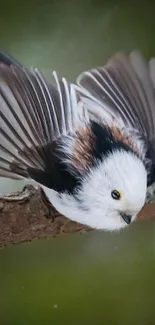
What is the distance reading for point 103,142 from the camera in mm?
1017

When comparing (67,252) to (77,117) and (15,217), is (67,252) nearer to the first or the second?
(15,217)

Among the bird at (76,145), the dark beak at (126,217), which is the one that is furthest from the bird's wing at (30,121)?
the dark beak at (126,217)

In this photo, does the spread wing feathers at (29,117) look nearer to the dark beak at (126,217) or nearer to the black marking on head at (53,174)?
the black marking on head at (53,174)

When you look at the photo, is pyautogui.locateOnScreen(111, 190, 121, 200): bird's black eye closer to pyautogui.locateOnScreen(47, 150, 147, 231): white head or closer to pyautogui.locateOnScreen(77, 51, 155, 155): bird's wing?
pyautogui.locateOnScreen(47, 150, 147, 231): white head

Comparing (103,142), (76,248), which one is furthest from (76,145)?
(76,248)

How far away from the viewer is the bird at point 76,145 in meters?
0.98

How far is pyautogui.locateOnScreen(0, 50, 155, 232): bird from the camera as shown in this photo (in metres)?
0.98

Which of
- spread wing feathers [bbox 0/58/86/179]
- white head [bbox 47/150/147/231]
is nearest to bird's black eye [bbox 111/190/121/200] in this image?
white head [bbox 47/150/147/231]

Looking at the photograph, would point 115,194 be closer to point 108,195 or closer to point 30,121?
point 108,195

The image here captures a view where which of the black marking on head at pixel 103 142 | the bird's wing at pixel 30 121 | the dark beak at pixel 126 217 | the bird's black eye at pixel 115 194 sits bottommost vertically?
the dark beak at pixel 126 217

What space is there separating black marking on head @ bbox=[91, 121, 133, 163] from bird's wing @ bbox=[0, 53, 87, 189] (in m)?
0.04

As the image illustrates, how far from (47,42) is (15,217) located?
0.28 metres

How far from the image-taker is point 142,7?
42.8 inches

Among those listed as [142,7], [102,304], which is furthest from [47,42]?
[102,304]
